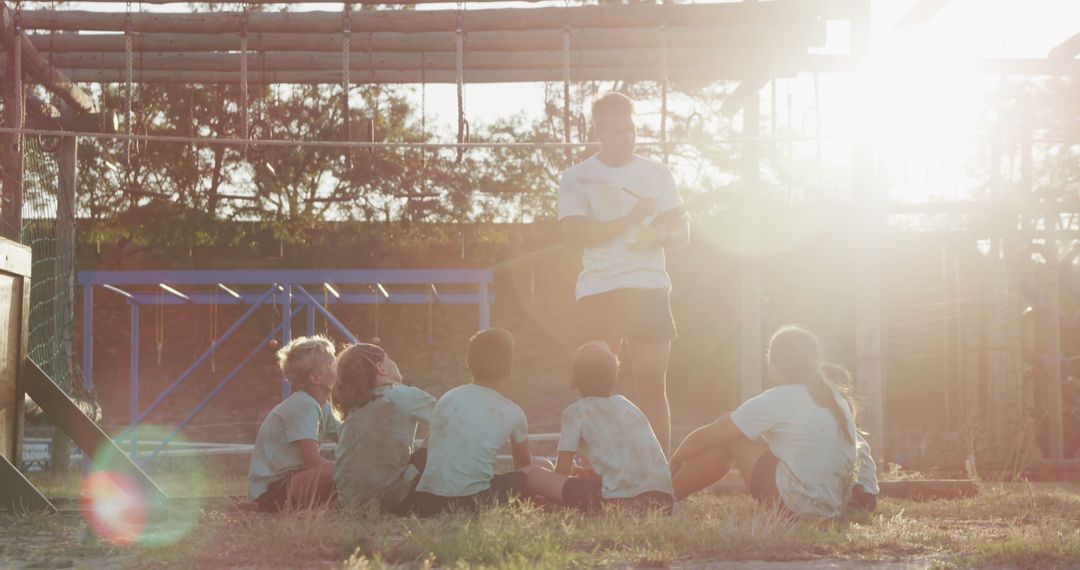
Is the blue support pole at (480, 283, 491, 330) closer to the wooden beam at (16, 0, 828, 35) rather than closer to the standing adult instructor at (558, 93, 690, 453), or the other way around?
the wooden beam at (16, 0, 828, 35)

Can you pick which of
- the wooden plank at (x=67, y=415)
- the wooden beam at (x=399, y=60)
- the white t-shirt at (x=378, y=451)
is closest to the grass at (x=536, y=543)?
the white t-shirt at (x=378, y=451)

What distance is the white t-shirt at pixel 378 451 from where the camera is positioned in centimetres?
541

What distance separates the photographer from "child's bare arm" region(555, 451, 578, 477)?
5410 mm

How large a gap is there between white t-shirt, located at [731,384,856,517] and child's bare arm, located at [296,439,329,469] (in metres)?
1.99

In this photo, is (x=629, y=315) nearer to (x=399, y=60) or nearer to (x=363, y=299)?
(x=399, y=60)

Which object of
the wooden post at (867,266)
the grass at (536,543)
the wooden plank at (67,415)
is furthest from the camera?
the wooden post at (867,266)

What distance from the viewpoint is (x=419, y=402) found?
18.7 ft

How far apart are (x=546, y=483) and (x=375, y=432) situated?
30.8 inches

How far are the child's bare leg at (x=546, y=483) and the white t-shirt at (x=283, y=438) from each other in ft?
3.72

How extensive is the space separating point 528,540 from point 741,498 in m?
2.67

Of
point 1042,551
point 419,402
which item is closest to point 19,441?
point 419,402

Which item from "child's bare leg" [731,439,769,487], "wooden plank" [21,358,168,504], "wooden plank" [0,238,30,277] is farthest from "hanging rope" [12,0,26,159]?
"child's bare leg" [731,439,769,487]

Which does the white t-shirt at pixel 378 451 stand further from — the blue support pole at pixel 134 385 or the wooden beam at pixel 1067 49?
the blue support pole at pixel 134 385

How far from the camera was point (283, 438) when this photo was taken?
5.99 m
